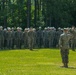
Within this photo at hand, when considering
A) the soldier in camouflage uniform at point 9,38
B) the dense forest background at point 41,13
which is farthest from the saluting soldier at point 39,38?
the dense forest background at point 41,13

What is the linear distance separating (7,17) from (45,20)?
6111 millimetres

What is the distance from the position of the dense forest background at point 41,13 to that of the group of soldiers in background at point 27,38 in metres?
11.8

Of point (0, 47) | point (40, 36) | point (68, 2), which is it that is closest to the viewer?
point (0, 47)

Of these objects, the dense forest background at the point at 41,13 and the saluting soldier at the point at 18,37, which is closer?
the saluting soldier at the point at 18,37

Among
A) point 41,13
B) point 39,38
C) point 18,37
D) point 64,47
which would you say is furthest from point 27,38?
point 41,13

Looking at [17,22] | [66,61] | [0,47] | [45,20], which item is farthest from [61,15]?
[66,61]

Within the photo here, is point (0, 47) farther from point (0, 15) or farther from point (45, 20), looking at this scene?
point (45, 20)

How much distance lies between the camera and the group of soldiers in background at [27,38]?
4442 cm

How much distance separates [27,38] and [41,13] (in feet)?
75.9

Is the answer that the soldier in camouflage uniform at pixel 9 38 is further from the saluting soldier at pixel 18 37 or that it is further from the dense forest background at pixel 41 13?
the dense forest background at pixel 41 13

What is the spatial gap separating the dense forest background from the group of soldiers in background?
11772 millimetres

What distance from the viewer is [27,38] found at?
46.5m

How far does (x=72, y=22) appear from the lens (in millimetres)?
70125

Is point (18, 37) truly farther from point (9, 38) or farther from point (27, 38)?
point (27, 38)
